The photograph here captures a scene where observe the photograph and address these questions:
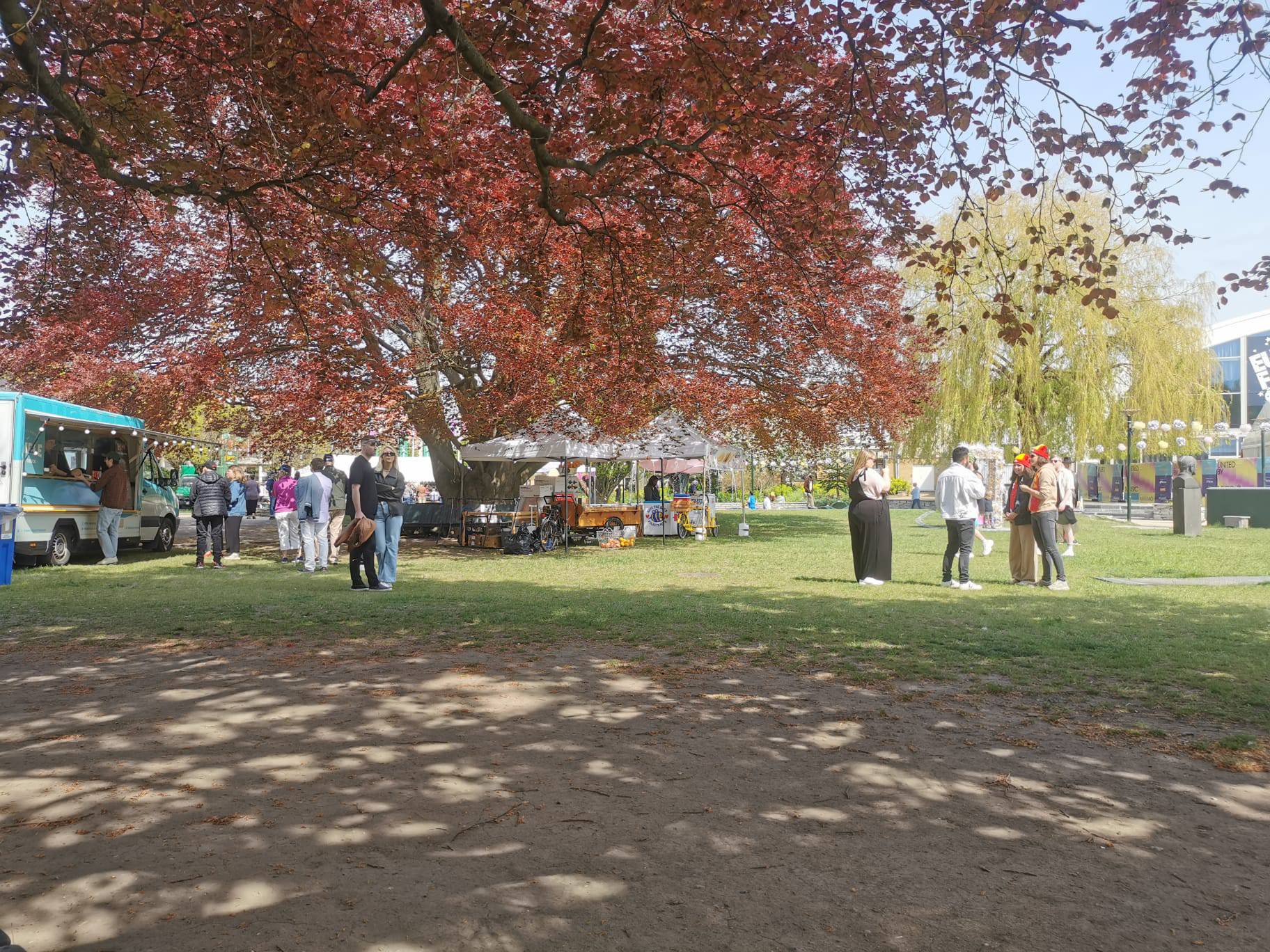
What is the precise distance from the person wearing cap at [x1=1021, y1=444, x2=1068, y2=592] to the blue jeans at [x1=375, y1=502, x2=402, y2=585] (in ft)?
27.3

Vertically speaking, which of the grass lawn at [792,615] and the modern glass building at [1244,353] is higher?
the modern glass building at [1244,353]

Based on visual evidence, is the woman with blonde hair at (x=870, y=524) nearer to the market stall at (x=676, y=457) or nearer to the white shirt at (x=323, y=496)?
the white shirt at (x=323, y=496)

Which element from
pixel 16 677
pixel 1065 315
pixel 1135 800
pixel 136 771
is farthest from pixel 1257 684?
pixel 1065 315

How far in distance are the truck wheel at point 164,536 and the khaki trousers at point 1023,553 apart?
16.8 m

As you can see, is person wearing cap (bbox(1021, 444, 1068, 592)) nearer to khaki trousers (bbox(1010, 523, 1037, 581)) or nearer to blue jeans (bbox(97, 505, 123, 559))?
khaki trousers (bbox(1010, 523, 1037, 581))

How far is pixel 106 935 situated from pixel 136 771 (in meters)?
1.88

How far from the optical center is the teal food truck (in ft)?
51.9

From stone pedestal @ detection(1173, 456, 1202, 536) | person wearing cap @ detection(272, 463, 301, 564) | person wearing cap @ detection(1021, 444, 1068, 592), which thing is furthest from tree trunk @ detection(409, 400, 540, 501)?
stone pedestal @ detection(1173, 456, 1202, 536)

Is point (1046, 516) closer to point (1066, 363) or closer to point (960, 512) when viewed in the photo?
point (960, 512)

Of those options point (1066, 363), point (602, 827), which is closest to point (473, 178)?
point (602, 827)

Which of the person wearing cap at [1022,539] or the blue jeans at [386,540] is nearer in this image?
the blue jeans at [386,540]

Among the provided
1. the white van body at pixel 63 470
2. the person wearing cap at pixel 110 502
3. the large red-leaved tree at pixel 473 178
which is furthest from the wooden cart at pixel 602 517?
the person wearing cap at pixel 110 502

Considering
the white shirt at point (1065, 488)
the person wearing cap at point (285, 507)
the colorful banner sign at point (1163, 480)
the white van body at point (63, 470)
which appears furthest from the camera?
the colorful banner sign at point (1163, 480)

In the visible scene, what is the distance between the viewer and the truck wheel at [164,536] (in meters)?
21.1
